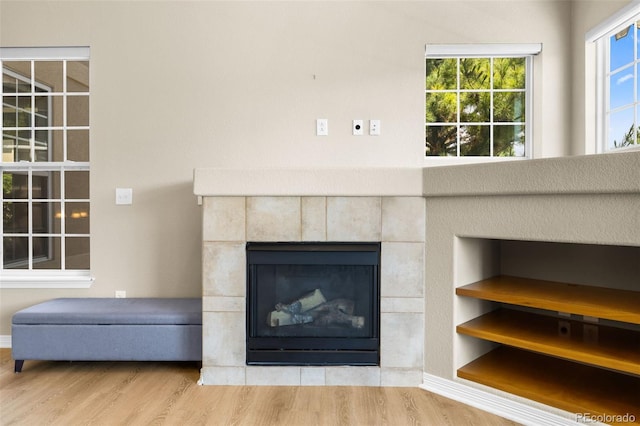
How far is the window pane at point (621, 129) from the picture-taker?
2.48 m

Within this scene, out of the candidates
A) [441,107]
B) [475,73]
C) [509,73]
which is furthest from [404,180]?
[509,73]

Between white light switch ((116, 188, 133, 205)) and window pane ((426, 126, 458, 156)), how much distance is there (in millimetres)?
2376

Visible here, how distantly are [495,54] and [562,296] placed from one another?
6.35 feet

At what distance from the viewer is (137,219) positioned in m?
2.86

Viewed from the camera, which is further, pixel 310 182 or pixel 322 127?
pixel 322 127

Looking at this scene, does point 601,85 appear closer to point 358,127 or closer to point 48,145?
point 358,127

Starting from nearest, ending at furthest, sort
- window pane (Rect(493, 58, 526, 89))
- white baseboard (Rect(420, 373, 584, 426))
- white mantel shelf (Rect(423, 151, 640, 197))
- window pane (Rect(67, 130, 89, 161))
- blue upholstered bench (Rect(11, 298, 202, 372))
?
white mantel shelf (Rect(423, 151, 640, 197))
white baseboard (Rect(420, 373, 584, 426))
blue upholstered bench (Rect(11, 298, 202, 372))
window pane (Rect(493, 58, 526, 89))
window pane (Rect(67, 130, 89, 161))

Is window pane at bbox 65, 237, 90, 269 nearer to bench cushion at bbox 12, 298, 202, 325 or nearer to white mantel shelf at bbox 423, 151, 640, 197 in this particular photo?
bench cushion at bbox 12, 298, 202, 325

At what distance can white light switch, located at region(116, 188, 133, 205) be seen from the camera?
284 centimetres

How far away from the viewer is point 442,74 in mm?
2965

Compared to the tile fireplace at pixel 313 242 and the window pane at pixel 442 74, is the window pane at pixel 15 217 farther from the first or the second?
the window pane at pixel 442 74

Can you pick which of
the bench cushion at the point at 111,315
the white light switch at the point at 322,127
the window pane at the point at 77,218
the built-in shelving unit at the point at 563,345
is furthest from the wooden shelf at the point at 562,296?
the window pane at the point at 77,218


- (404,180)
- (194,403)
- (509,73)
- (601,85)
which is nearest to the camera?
(194,403)

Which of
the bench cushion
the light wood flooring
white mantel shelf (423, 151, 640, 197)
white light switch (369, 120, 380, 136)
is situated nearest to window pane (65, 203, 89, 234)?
the bench cushion
